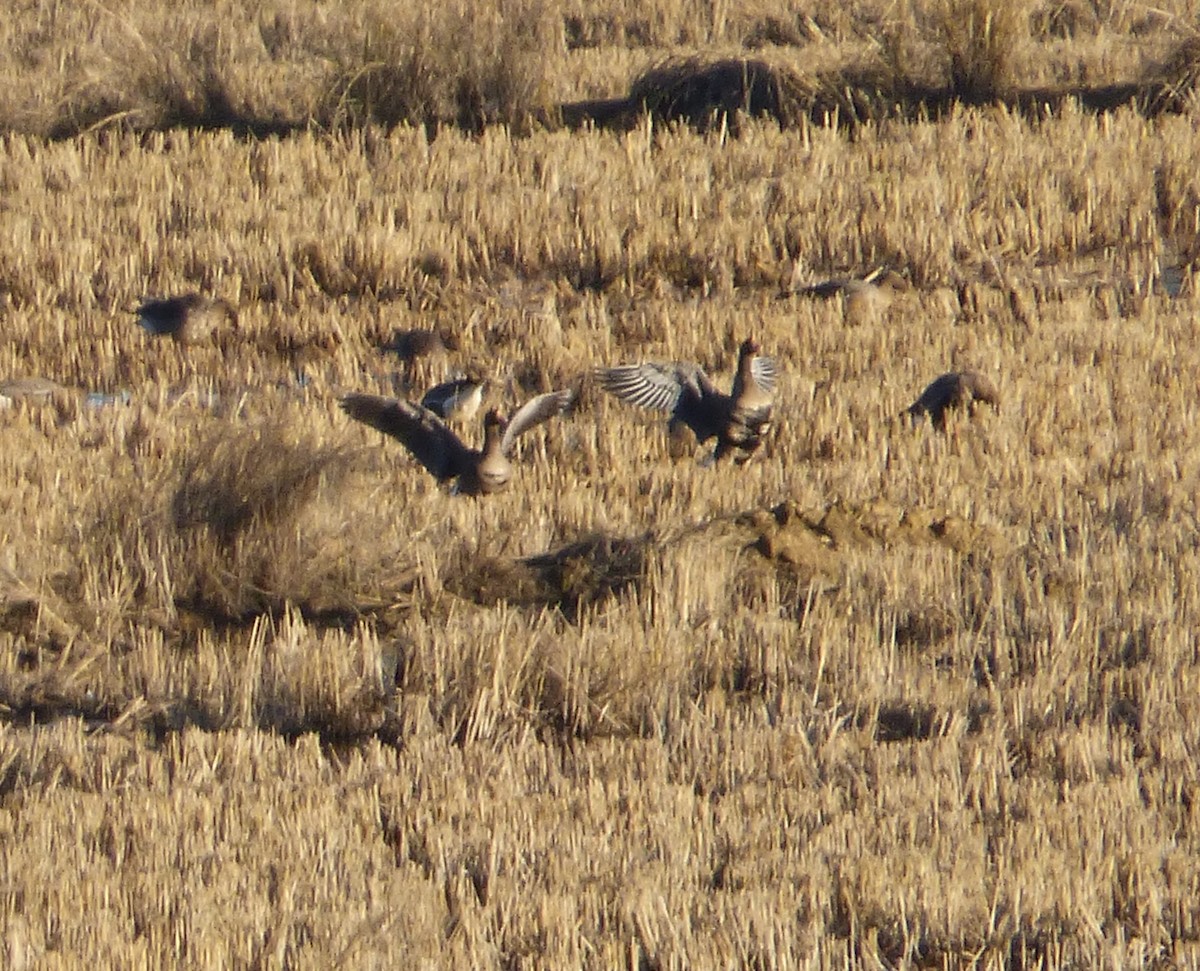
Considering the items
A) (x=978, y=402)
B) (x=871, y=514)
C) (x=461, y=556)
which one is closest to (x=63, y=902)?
(x=461, y=556)

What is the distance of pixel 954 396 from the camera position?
8641 millimetres

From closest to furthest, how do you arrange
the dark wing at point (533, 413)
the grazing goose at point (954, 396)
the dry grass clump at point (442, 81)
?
the dark wing at point (533, 413) → the grazing goose at point (954, 396) → the dry grass clump at point (442, 81)

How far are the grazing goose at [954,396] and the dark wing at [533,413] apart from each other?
146cm

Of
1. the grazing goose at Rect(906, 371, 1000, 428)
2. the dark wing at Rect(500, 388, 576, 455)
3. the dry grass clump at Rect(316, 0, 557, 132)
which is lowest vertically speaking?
the grazing goose at Rect(906, 371, 1000, 428)

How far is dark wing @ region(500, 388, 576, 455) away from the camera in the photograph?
806 cm

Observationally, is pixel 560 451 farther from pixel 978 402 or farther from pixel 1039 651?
pixel 1039 651

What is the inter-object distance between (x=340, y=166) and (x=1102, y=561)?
693 centimetres

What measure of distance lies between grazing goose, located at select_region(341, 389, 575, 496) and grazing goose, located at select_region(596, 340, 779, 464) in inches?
15.9

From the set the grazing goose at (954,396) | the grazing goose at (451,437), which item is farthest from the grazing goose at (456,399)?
the grazing goose at (954,396)

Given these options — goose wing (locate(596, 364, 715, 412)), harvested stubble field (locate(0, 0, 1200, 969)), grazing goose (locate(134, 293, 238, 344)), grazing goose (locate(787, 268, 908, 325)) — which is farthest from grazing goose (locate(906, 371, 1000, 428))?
grazing goose (locate(134, 293, 238, 344))

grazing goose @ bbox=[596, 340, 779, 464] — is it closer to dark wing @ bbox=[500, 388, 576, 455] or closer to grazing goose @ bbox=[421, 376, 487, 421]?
dark wing @ bbox=[500, 388, 576, 455]

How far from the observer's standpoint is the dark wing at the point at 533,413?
806 cm

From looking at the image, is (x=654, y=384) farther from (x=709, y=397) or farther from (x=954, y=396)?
(x=954, y=396)

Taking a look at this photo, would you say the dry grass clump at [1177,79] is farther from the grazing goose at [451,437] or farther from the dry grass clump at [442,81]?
the grazing goose at [451,437]
